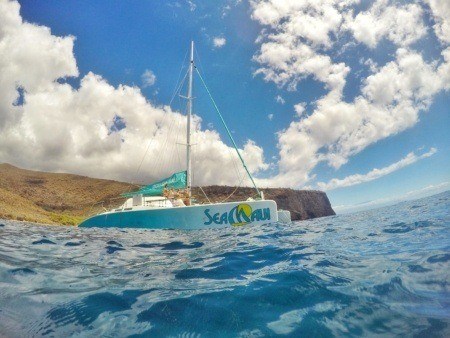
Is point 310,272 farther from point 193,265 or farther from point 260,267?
point 193,265

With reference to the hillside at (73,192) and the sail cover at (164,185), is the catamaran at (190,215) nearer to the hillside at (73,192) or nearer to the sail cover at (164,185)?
the sail cover at (164,185)

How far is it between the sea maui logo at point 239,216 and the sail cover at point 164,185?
173 inches

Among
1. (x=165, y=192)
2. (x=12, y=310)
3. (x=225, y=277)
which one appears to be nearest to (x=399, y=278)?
(x=225, y=277)

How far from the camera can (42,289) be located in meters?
2.71

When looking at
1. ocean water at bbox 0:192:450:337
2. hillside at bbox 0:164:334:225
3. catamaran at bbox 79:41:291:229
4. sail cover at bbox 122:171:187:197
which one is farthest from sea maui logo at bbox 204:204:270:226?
hillside at bbox 0:164:334:225

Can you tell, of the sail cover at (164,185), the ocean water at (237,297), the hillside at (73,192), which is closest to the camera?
the ocean water at (237,297)

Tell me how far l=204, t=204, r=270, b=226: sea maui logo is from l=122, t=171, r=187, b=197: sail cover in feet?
14.5

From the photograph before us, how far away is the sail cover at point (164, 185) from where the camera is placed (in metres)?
16.3

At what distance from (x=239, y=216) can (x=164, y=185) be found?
574 cm

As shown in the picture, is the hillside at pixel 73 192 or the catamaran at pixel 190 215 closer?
the catamaran at pixel 190 215

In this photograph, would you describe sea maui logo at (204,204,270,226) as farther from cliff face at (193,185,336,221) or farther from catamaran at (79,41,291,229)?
cliff face at (193,185,336,221)

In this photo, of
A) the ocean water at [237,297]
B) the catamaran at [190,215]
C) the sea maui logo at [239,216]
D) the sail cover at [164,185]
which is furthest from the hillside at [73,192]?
the ocean water at [237,297]

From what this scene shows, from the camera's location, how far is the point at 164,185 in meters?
16.8

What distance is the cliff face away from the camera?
79.3m
